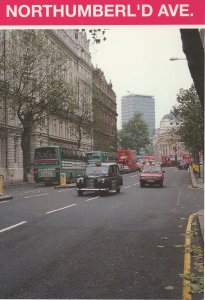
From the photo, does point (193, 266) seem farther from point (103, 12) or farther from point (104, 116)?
point (104, 116)

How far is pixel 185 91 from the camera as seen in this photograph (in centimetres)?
4100

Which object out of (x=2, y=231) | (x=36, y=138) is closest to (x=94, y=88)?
(x=36, y=138)

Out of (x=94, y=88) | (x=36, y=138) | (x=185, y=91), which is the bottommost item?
(x=36, y=138)

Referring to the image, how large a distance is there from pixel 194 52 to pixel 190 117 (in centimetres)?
3122

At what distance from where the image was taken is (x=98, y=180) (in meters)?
22.0

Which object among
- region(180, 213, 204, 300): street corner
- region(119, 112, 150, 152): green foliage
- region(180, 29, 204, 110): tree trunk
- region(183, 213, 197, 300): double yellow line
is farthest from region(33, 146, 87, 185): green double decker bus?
region(119, 112, 150, 152): green foliage

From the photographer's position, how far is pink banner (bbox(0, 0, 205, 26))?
510 centimetres

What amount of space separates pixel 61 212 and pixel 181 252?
7.04m

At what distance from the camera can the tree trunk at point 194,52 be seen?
6783 millimetres

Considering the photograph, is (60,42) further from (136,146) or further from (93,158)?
(136,146)

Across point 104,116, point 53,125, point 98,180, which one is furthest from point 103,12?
point 104,116

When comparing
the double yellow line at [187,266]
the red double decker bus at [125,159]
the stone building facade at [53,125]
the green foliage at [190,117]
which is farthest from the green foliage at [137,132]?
the double yellow line at [187,266]

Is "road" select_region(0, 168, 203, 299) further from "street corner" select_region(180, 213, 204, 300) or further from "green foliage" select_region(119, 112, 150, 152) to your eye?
"green foliage" select_region(119, 112, 150, 152)

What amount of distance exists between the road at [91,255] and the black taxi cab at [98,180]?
7666 mm
